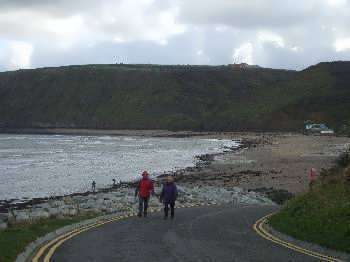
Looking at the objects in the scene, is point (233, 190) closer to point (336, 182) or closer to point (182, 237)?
point (336, 182)

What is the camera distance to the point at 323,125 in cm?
11925

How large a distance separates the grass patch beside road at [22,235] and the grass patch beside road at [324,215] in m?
5.86

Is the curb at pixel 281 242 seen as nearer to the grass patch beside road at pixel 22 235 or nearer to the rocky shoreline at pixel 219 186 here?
the grass patch beside road at pixel 22 235

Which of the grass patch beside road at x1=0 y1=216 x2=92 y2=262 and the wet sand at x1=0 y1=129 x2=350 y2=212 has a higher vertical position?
the grass patch beside road at x1=0 y1=216 x2=92 y2=262

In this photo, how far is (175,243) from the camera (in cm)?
1398

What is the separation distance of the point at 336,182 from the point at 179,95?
158360mm

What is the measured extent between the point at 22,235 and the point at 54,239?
33.8 inches

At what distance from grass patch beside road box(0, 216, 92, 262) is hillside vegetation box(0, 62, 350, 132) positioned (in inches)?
4098

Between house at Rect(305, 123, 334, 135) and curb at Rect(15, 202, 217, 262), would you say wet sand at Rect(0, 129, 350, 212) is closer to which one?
curb at Rect(15, 202, 217, 262)

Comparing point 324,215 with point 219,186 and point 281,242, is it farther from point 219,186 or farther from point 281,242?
point 219,186

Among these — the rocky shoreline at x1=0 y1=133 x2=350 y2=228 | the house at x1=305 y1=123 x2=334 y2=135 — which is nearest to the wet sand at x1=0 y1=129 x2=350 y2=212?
the rocky shoreline at x1=0 y1=133 x2=350 y2=228

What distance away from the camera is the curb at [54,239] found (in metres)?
11.9

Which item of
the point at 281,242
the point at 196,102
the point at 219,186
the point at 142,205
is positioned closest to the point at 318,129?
the point at 196,102

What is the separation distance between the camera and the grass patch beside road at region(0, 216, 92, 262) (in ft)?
38.5
